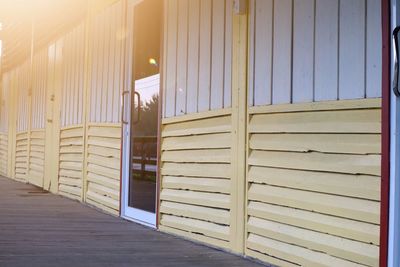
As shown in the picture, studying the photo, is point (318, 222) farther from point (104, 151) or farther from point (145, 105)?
point (104, 151)

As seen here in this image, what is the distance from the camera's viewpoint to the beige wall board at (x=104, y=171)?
5.21 metres

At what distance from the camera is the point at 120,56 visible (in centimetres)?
525

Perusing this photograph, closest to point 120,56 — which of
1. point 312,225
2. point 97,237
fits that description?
point 97,237

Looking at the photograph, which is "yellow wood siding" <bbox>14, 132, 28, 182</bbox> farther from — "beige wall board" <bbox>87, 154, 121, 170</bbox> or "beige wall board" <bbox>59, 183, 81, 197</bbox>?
"beige wall board" <bbox>87, 154, 121, 170</bbox>

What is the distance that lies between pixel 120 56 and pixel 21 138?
16.8 ft

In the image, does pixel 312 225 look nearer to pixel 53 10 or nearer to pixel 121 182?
pixel 121 182

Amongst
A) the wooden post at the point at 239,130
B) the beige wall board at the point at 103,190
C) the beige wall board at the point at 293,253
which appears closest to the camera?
the beige wall board at the point at 293,253

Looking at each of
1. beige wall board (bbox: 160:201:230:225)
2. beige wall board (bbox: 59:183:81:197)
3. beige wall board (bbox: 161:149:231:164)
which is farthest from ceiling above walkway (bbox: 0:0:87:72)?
beige wall board (bbox: 160:201:230:225)

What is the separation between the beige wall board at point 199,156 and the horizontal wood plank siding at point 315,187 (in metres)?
0.31

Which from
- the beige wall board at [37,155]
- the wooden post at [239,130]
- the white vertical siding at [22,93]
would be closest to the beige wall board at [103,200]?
the wooden post at [239,130]

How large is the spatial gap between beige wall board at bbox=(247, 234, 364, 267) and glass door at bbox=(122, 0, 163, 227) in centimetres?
142

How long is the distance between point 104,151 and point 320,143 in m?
3.24

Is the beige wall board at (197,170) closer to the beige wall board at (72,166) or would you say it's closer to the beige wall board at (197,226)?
the beige wall board at (197,226)

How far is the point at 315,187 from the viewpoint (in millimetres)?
2736
